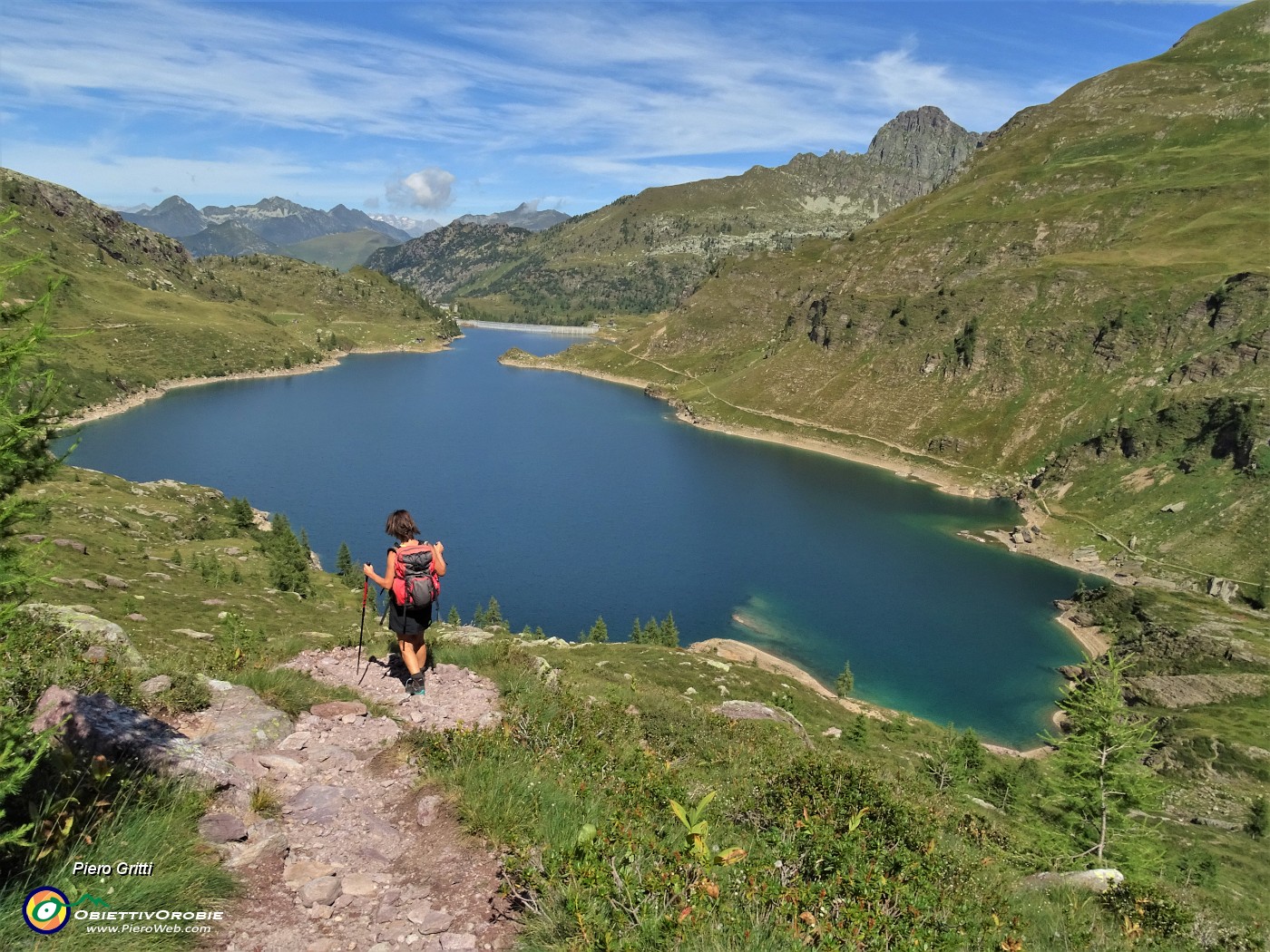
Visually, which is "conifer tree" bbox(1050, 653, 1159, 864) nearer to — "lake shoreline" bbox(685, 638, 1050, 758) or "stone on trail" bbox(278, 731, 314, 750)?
"stone on trail" bbox(278, 731, 314, 750)

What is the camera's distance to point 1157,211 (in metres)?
183

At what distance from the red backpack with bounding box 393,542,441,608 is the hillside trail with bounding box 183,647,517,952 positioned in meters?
2.29

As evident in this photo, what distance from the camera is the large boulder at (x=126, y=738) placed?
8578 millimetres

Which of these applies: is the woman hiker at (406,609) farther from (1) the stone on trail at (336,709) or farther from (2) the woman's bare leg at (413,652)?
(1) the stone on trail at (336,709)

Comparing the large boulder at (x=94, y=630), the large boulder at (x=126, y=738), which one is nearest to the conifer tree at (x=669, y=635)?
the large boulder at (x=94, y=630)

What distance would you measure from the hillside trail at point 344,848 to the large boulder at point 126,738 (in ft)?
1.69

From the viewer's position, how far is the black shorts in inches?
568

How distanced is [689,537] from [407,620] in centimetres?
9912

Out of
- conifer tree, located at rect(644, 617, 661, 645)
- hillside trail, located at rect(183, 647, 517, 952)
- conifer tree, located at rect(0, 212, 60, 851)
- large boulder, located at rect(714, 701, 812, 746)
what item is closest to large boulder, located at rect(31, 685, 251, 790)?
hillside trail, located at rect(183, 647, 517, 952)

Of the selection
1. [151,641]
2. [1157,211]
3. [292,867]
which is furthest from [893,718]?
[1157,211]

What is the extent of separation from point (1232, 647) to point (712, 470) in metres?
98.8

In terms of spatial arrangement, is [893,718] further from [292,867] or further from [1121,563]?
[1121,563]

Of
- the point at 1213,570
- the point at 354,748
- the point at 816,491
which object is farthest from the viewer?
the point at 816,491

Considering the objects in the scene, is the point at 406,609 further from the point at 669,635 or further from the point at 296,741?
the point at 669,635
